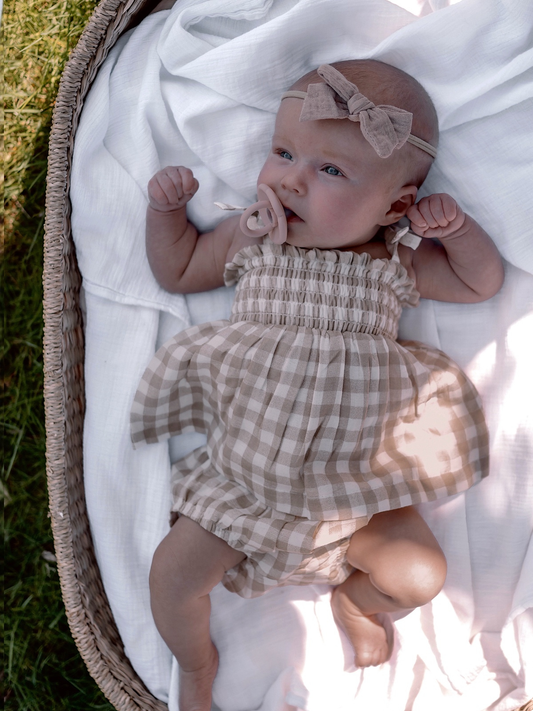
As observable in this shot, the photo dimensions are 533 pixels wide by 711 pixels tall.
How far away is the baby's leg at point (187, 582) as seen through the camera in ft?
4.39

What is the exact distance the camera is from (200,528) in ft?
4.47

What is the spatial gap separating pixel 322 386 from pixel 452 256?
0.44 m

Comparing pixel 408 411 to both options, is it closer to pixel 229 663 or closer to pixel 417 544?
pixel 417 544

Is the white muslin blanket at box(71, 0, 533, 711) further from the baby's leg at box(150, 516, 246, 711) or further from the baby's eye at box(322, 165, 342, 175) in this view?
the baby's eye at box(322, 165, 342, 175)

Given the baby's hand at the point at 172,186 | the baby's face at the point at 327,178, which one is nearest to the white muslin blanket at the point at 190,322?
the baby's hand at the point at 172,186

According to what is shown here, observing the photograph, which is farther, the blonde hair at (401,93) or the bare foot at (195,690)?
the bare foot at (195,690)

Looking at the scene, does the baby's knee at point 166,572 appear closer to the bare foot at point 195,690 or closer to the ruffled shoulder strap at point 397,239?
the bare foot at point 195,690

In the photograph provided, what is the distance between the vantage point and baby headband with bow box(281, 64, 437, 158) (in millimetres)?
1185

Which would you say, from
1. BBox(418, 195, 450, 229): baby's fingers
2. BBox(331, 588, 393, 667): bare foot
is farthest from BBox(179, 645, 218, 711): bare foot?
BBox(418, 195, 450, 229): baby's fingers

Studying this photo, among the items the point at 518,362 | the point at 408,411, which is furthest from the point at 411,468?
the point at 518,362

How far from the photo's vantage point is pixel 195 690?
1.43 meters

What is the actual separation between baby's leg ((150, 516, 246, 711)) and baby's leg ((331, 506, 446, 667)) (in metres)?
0.28

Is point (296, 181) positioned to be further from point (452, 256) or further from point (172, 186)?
point (452, 256)

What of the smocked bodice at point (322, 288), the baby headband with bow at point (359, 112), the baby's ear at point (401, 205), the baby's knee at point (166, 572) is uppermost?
the baby headband with bow at point (359, 112)
